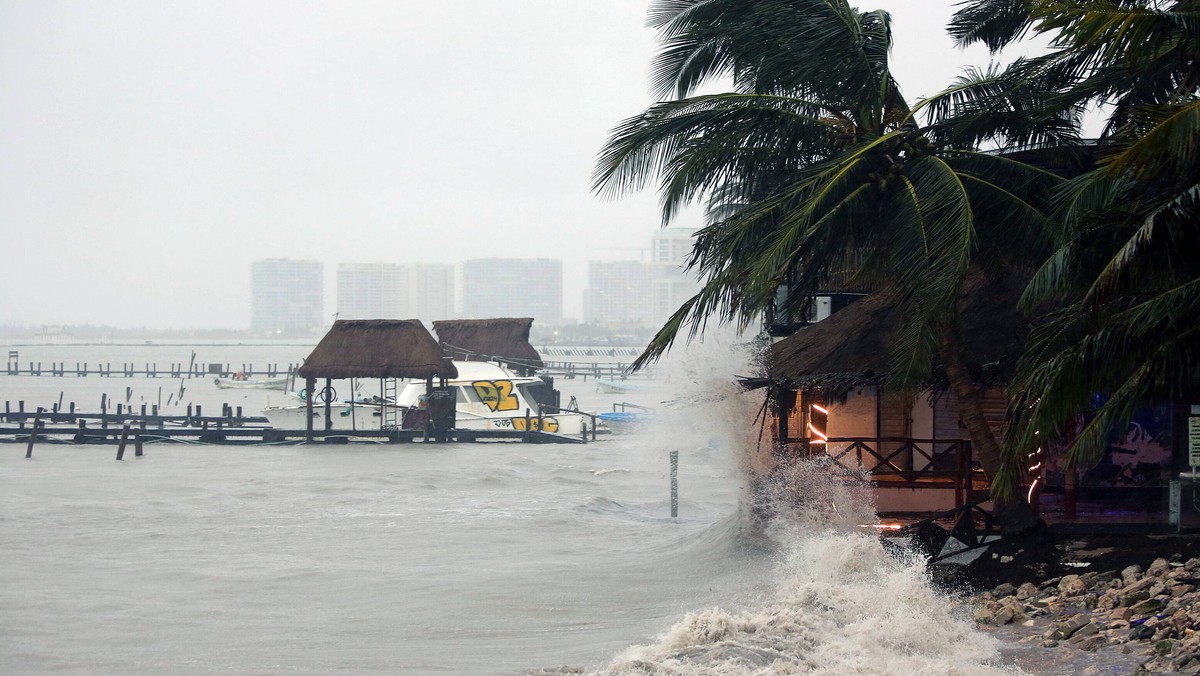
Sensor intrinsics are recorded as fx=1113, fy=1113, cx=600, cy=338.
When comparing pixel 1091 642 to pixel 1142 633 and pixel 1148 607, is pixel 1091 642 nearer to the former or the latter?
pixel 1142 633

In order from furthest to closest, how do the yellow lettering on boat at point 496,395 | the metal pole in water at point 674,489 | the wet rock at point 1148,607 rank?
the yellow lettering on boat at point 496,395 → the metal pole in water at point 674,489 → the wet rock at point 1148,607

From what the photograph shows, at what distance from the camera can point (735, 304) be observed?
43.9 feet

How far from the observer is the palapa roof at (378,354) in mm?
37719

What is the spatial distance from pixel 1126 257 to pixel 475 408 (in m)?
34.2

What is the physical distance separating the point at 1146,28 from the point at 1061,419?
3.32 m

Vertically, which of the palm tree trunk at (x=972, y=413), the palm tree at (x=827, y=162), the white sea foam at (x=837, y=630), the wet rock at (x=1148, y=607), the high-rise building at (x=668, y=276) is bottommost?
the white sea foam at (x=837, y=630)

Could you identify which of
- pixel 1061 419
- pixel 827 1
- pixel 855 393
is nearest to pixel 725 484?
pixel 855 393

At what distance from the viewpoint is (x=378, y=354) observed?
3809 centimetres

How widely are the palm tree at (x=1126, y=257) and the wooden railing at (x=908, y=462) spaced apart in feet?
8.33

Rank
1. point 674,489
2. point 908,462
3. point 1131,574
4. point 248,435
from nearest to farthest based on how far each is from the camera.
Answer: point 1131,574 → point 908,462 → point 674,489 → point 248,435

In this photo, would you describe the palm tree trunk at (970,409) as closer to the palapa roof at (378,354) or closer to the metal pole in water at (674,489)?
the metal pole in water at (674,489)

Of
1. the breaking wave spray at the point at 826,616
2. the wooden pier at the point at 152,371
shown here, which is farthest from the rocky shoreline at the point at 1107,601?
the wooden pier at the point at 152,371

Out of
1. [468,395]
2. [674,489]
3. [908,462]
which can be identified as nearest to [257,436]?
[468,395]

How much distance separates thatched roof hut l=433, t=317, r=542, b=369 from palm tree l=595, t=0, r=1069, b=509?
3286cm
